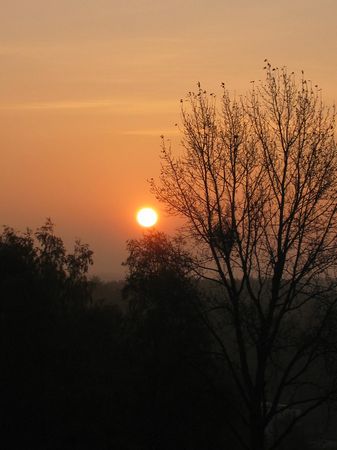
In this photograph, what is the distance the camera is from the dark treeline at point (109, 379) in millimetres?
24966

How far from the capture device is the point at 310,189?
826 inches

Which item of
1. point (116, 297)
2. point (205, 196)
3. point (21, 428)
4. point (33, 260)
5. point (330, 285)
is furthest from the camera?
point (116, 297)

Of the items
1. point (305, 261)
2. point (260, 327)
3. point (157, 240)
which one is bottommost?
point (260, 327)

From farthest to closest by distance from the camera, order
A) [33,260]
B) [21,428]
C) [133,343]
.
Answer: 1. [33,260]
2. [133,343]
3. [21,428]

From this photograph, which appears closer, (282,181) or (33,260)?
(282,181)

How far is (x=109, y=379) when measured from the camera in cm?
2777

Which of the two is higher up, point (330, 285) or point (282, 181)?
point (282, 181)

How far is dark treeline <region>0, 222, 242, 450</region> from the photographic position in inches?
983

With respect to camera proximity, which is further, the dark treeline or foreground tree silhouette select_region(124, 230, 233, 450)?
the dark treeline

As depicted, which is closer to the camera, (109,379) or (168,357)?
(168,357)

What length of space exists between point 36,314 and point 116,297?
15950 mm

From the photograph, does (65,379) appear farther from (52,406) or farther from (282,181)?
(282,181)

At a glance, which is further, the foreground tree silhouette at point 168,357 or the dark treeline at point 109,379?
the dark treeline at point 109,379

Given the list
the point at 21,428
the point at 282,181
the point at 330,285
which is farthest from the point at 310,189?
the point at 21,428
